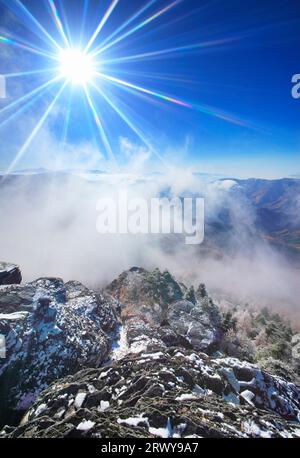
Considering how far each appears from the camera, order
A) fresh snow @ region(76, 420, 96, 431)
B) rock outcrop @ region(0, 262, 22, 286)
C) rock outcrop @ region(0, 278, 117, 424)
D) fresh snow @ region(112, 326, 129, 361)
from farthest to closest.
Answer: rock outcrop @ region(0, 262, 22, 286)
fresh snow @ region(112, 326, 129, 361)
rock outcrop @ region(0, 278, 117, 424)
fresh snow @ region(76, 420, 96, 431)

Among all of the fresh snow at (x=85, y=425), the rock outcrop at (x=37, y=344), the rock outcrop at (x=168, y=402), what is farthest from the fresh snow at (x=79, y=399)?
the rock outcrop at (x=37, y=344)

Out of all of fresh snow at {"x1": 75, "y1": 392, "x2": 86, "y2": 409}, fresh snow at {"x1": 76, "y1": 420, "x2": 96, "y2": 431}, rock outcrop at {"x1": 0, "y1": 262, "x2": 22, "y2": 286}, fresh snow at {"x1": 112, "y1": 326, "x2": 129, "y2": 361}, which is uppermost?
rock outcrop at {"x1": 0, "y1": 262, "x2": 22, "y2": 286}

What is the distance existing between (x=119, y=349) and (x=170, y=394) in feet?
38.1

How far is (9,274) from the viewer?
89.2ft

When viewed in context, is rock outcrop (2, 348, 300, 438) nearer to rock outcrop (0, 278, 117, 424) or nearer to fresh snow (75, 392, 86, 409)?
fresh snow (75, 392, 86, 409)

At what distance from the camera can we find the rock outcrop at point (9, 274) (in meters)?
26.6

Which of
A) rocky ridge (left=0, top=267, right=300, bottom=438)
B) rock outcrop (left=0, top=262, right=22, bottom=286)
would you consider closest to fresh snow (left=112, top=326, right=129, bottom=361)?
rocky ridge (left=0, top=267, right=300, bottom=438)

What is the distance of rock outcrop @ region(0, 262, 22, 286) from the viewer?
87.4 ft

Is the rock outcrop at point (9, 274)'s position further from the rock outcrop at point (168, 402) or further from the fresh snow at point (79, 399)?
the fresh snow at point (79, 399)

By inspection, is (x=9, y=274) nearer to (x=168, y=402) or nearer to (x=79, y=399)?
(x=79, y=399)

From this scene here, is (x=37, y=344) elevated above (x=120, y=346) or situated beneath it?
elevated above

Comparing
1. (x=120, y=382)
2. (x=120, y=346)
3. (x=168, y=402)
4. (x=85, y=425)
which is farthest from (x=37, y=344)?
(x=168, y=402)
